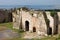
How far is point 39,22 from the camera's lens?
34.3 metres

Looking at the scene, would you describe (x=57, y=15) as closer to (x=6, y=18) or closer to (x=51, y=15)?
(x=51, y=15)

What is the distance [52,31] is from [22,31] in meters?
6.15

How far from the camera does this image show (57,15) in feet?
108

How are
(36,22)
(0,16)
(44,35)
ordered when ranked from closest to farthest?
(44,35)
(36,22)
(0,16)

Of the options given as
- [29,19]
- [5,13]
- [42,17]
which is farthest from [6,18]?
[42,17]

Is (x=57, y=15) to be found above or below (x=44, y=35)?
above

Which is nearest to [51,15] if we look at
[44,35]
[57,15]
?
[57,15]

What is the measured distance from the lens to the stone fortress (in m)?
32.7

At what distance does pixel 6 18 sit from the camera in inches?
1951

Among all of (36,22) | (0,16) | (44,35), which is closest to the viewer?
(44,35)

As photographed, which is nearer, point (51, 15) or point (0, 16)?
point (51, 15)

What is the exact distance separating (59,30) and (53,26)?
1114mm

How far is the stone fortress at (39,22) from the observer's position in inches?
1287

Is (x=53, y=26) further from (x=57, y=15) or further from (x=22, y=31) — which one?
(x=22, y=31)
